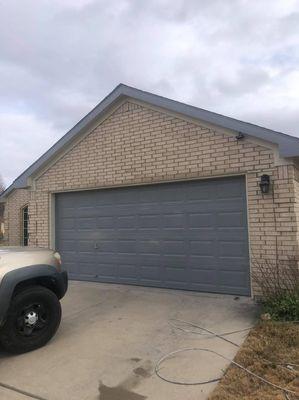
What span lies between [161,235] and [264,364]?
4.20 meters

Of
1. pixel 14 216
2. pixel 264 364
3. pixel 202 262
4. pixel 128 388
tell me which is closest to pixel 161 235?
A: pixel 202 262

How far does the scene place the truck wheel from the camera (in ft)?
15.5

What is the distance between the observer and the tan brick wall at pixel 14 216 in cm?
2025

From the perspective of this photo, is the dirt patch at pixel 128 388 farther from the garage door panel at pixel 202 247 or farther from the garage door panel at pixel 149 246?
the garage door panel at pixel 149 246

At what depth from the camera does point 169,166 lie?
810cm

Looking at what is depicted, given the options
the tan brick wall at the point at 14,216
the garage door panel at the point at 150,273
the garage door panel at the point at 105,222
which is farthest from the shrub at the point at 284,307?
the tan brick wall at the point at 14,216

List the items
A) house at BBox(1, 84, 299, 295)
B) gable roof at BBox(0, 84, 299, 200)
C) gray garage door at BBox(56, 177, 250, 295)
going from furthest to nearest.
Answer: gray garage door at BBox(56, 177, 250, 295) → house at BBox(1, 84, 299, 295) → gable roof at BBox(0, 84, 299, 200)

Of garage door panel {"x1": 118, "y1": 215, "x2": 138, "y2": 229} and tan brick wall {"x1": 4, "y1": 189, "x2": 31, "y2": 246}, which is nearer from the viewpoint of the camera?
garage door panel {"x1": 118, "y1": 215, "x2": 138, "y2": 229}

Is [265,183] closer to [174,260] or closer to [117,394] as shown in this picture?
[174,260]

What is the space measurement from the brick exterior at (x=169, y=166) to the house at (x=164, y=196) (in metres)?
0.02

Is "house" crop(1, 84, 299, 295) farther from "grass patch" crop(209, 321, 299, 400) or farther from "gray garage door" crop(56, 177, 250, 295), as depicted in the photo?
"grass patch" crop(209, 321, 299, 400)

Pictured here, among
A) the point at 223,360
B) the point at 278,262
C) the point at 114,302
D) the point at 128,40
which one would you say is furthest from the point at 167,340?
the point at 128,40

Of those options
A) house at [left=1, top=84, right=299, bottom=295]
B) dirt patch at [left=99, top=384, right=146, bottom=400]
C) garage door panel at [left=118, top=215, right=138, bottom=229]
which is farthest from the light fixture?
dirt patch at [left=99, top=384, right=146, bottom=400]

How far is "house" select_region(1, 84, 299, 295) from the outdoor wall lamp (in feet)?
0.07
